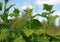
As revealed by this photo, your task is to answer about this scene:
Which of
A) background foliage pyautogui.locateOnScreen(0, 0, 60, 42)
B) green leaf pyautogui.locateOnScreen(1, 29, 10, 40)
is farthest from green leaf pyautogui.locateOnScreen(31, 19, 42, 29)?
green leaf pyautogui.locateOnScreen(1, 29, 10, 40)

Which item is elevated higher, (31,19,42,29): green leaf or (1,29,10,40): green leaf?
(31,19,42,29): green leaf

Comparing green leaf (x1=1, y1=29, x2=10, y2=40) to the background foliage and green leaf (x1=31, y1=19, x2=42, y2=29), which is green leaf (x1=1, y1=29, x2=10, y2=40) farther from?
green leaf (x1=31, y1=19, x2=42, y2=29)

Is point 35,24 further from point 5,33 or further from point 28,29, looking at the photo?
point 5,33

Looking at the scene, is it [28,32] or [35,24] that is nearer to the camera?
[28,32]

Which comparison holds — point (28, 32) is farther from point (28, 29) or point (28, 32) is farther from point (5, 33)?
point (5, 33)

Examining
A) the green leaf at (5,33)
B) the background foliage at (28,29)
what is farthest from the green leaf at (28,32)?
the green leaf at (5,33)

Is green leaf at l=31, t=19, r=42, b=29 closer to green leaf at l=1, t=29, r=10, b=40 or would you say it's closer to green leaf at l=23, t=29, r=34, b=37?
green leaf at l=23, t=29, r=34, b=37

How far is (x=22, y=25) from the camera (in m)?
1.74

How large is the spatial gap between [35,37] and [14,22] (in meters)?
0.24

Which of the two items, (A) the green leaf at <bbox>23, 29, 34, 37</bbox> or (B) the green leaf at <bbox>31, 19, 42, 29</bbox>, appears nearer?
(A) the green leaf at <bbox>23, 29, 34, 37</bbox>

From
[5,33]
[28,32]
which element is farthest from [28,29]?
[5,33]

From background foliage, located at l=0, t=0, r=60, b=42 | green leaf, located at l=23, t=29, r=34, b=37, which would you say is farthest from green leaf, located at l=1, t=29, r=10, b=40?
green leaf, located at l=23, t=29, r=34, b=37

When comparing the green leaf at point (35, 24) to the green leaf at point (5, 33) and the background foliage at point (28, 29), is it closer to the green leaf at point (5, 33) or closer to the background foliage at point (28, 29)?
the background foliage at point (28, 29)

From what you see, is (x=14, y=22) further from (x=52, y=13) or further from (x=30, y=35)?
(x=52, y=13)
